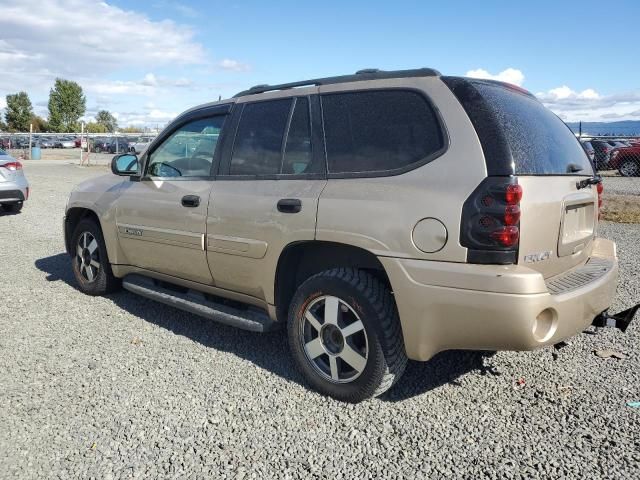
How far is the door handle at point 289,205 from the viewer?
3465 millimetres

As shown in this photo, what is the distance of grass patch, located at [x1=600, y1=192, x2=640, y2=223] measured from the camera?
10.4m

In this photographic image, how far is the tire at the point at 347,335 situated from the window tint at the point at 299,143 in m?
0.73

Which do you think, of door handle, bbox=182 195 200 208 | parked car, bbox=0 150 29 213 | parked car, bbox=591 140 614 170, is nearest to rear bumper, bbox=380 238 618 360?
door handle, bbox=182 195 200 208

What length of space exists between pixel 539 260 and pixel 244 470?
72.7 inches

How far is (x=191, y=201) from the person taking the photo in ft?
13.8

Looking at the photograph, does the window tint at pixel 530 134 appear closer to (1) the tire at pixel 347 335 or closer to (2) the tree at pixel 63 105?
(1) the tire at pixel 347 335

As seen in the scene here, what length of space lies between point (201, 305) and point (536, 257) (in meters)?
2.47

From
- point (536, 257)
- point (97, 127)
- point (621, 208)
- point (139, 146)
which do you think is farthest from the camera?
point (97, 127)

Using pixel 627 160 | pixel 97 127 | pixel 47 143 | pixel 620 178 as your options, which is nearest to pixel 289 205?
pixel 620 178

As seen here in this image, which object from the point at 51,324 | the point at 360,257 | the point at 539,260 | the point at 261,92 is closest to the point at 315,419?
the point at 360,257

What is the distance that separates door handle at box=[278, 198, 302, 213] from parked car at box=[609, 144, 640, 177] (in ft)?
66.3

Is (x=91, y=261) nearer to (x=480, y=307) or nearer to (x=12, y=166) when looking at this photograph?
(x=480, y=307)

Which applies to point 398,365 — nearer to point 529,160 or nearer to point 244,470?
point 244,470

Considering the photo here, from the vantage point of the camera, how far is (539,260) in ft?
9.64
